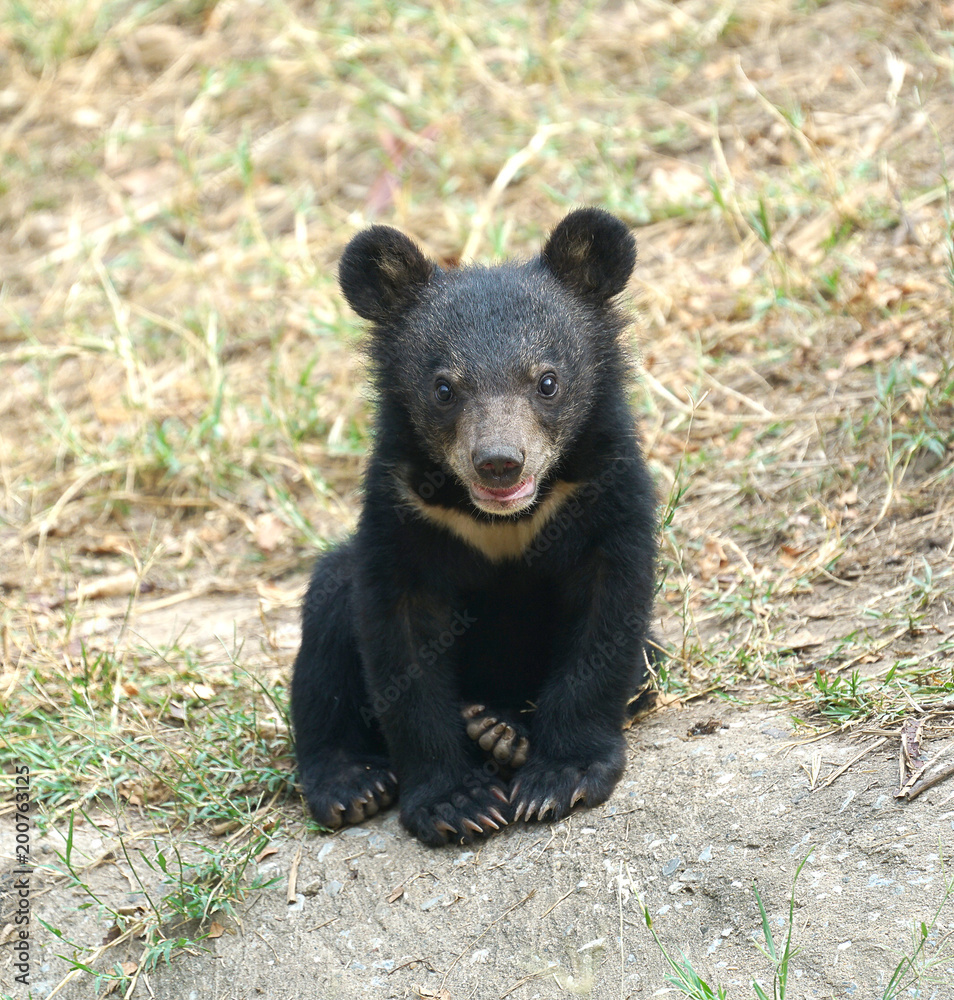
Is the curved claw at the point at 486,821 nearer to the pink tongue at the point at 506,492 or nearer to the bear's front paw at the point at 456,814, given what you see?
the bear's front paw at the point at 456,814

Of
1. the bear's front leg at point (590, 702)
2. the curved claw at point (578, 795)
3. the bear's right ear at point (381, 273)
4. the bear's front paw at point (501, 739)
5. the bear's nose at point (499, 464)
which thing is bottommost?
the bear's front paw at point (501, 739)

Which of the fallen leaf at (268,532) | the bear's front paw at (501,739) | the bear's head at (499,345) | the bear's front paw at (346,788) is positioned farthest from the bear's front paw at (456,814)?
the fallen leaf at (268,532)

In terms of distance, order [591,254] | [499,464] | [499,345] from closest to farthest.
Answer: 1. [499,464]
2. [499,345]
3. [591,254]

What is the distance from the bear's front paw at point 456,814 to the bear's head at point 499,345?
984 mm

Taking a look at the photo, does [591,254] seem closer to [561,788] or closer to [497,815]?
[561,788]

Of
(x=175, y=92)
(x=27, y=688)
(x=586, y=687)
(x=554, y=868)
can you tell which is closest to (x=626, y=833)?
(x=554, y=868)

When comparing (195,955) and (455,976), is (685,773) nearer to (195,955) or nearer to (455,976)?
(455,976)

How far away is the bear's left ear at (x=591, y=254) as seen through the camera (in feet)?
14.5

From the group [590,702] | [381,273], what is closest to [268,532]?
[381,273]

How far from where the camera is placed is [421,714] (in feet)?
13.6

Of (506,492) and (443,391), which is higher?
(443,391)

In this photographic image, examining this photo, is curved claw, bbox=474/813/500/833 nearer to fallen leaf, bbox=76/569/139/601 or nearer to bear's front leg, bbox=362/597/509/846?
bear's front leg, bbox=362/597/509/846

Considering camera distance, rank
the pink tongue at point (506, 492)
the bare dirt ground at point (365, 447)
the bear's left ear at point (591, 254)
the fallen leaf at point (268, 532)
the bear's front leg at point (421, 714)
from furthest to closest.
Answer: the fallen leaf at point (268, 532)
the bear's left ear at point (591, 254)
the bear's front leg at point (421, 714)
the pink tongue at point (506, 492)
the bare dirt ground at point (365, 447)

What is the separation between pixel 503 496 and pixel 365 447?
11.3 feet
